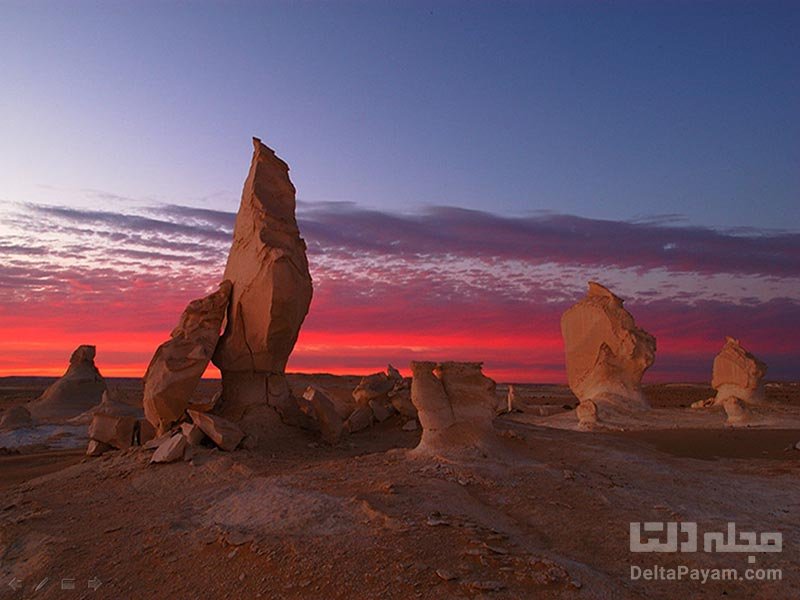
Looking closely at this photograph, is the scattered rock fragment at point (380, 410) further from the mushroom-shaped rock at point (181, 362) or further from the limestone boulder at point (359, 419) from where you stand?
the mushroom-shaped rock at point (181, 362)

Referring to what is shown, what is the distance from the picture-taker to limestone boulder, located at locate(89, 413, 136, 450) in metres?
13.8

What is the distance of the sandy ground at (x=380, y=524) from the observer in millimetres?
5902

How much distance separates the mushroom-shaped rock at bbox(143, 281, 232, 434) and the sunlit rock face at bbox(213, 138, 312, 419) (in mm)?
497

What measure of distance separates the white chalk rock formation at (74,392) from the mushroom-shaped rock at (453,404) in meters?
23.6

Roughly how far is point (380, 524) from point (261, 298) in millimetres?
7714

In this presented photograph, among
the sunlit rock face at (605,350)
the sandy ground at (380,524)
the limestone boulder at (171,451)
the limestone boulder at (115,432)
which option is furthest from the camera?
the sunlit rock face at (605,350)

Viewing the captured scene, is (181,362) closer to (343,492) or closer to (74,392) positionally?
(343,492)

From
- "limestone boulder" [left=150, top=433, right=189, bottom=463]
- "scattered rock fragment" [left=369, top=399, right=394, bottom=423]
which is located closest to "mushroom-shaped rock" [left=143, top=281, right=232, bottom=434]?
"limestone boulder" [left=150, top=433, right=189, bottom=463]

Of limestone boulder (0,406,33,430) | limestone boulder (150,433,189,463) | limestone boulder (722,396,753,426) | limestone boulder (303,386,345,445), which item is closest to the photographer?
limestone boulder (150,433,189,463)

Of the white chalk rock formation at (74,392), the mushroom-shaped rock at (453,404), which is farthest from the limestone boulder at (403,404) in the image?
the white chalk rock formation at (74,392)

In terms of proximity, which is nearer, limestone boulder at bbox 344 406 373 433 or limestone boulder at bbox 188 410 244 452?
limestone boulder at bbox 188 410 244 452

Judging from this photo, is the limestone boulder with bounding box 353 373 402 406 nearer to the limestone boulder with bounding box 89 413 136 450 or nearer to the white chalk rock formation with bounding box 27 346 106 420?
the limestone boulder with bounding box 89 413 136 450

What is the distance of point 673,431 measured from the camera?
1983 centimetres

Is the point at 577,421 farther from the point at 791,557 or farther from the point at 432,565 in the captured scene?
the point at 432,565
